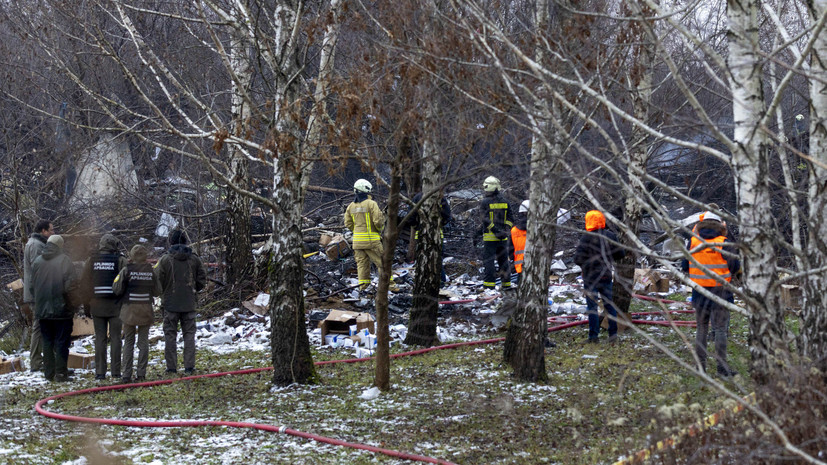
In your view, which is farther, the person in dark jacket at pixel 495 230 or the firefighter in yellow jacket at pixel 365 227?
the firefighter in yellow jacket at pixel 365 227

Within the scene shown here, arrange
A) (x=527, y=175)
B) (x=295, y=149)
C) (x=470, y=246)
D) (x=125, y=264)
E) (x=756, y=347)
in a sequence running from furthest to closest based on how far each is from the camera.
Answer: (x=470, y=246)
(x=125, y=264)
(x=295, y=149)
(x=527, y=175)
(x=756, y=347)

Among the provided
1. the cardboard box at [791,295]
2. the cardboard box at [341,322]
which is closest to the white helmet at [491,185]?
the cardboard box at [341,322]

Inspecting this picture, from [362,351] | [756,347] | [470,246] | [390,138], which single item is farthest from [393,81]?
[470,246]

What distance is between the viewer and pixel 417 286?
1028 centimetres

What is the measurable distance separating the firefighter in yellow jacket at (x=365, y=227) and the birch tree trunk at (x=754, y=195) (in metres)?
8.52

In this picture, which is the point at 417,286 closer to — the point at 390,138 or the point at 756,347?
the point at 390,138

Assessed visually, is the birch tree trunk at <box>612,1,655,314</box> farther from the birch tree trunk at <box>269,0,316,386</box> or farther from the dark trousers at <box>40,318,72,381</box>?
the dark trousers at <box>40,318,72,381</box>

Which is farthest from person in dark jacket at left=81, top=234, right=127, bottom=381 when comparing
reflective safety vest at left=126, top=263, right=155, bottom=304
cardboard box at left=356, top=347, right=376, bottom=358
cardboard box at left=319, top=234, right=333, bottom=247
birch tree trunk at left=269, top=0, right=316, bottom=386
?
cardboard box at left=319, top=234, right=333, bottom=247

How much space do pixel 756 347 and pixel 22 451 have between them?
5.55 metres

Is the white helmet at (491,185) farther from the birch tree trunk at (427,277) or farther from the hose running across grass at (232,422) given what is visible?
the hose running across grass at (232,422)

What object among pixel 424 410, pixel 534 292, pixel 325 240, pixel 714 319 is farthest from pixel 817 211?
pixel 325 240

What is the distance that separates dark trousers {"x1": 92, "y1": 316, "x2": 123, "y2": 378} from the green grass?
1.02 ft

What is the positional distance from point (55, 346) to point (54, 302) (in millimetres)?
592

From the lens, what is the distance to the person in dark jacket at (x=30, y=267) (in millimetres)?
9953
